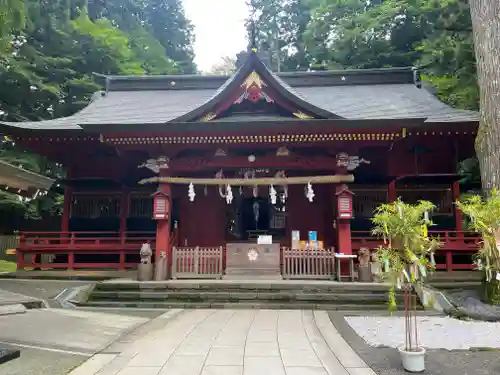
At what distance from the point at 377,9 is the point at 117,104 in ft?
56.8

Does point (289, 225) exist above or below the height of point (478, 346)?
above

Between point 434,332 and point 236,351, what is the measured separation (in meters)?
3.52

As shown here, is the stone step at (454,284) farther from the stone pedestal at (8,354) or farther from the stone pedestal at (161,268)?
the stone pedestal at (8,354)

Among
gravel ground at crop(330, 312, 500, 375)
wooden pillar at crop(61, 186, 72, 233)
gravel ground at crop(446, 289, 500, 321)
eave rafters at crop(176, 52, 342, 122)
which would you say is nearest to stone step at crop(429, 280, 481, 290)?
gravel ground at crop(446, 289, 500, 321)

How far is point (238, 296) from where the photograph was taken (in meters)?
8.79

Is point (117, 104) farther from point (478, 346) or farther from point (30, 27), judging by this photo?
point (478, 346)

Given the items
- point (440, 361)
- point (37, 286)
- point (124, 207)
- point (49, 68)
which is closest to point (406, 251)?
point (440, 361)

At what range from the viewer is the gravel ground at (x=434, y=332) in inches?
216

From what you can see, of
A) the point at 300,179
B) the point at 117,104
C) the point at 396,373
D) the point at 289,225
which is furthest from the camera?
the point at 117,104

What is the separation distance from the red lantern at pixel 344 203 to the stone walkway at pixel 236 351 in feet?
12.8

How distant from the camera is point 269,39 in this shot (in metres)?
37.6

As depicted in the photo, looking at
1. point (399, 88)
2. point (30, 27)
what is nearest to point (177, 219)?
point (399, 88)

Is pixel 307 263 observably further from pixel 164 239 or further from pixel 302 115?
pixel 302 115

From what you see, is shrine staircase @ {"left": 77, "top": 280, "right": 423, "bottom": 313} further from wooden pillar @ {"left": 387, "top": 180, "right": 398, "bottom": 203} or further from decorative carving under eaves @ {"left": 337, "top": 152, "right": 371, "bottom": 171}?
wooden pillar @ {"left": 387, "top": 180, "right": 398, "bottom": 203}
